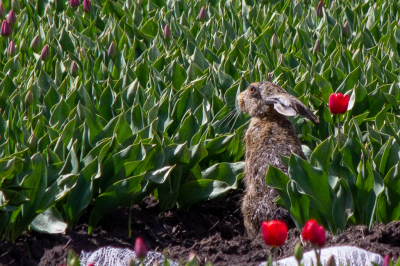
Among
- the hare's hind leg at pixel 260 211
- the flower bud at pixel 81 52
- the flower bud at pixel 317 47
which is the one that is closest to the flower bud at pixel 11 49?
the flower bud at pixel 81 52

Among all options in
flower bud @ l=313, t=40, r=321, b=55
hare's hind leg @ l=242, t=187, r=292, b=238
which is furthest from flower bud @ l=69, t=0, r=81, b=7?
hare's hind leg @ l=242, t=187, r=292, b=238

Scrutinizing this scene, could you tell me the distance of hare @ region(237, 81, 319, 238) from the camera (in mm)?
3436

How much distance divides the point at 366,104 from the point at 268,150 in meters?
1.19

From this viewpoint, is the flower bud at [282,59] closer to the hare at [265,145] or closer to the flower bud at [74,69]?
the hare at [265,145]

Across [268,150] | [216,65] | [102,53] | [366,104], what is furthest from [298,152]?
[102,53]

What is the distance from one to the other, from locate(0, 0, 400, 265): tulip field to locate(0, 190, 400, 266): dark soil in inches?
0.5

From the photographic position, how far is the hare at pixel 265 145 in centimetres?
344

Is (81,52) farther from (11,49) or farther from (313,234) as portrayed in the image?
(313,234)

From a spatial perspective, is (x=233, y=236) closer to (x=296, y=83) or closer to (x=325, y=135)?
(x=325, y=135)

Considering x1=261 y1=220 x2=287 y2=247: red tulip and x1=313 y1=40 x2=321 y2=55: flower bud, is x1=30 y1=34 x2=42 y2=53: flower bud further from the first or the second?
x1=261 y1=220 x2=287 y2=247: red tulip

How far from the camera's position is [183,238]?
3.52 metres

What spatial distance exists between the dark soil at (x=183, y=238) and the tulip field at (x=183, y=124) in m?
0.01

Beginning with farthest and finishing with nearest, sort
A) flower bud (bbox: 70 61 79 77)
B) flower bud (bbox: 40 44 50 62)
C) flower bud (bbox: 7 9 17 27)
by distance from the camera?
flower bud (bbox: 7 9 17 27)
flower bud (bbox: 40 44 50 62)
flower bud (bbox: 70 61 79 77)

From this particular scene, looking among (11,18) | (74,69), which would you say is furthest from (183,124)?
(11,18)
